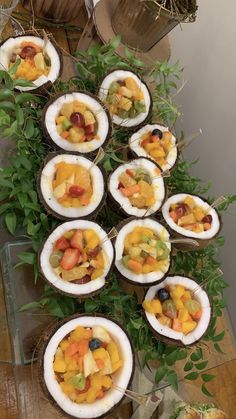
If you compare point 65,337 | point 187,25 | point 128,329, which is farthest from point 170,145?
point 187,25

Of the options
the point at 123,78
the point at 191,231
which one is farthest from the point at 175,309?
the point at 123,78

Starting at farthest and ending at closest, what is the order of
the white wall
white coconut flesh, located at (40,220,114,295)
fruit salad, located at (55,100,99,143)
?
the white wall → fruit salad, located at (55,100,99,143) → white coconut flesh, located at (40,220,114,295)

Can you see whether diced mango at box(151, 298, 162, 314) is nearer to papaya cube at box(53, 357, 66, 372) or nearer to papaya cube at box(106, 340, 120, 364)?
papaya cube at box(106, 340, 120, 364)

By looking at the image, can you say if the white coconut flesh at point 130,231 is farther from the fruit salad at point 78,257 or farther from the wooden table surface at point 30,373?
the wooden table surface at point 30,373

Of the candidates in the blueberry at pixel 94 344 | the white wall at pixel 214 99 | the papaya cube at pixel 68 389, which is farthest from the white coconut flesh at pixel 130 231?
the white wall at pixel 214 99

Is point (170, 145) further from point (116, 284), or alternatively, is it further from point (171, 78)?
point (171, 78)

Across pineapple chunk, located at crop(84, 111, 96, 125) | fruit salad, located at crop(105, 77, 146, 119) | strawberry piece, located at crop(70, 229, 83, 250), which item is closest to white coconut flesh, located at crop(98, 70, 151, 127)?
fruit salad, located at crop(105, 77, 146, 119)
